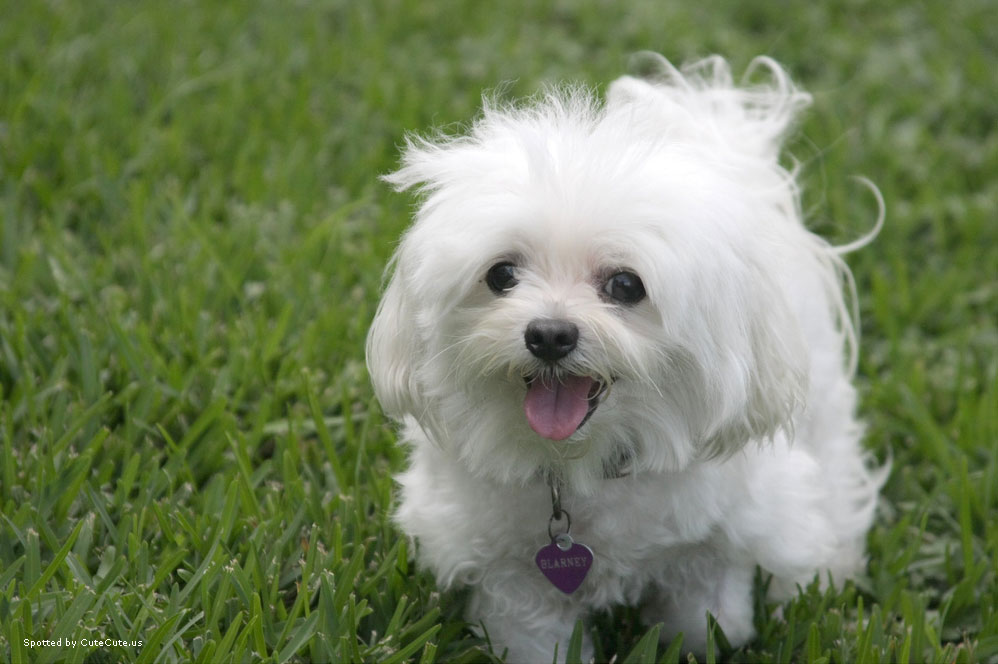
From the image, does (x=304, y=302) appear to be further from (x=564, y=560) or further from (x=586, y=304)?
(x=586, y=304)

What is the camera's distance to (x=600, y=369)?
7.50 ft

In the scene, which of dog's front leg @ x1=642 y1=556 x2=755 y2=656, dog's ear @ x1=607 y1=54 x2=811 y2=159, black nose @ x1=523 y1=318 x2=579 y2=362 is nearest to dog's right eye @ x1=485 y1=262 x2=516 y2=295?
black nose @ x1=523 y1=318 x2=579 y2=362

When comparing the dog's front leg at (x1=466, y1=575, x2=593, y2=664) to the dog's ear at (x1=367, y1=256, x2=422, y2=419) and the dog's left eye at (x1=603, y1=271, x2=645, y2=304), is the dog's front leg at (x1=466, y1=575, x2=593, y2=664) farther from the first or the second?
the dog's left eye at (x1=603, y1=271, x2=645, y2=304)

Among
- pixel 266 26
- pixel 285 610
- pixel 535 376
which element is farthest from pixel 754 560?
pixel 266 26

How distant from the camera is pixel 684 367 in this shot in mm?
2383

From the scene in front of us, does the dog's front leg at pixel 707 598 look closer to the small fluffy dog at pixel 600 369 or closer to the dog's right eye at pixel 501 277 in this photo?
the small fluffy dog at pixel 600 369

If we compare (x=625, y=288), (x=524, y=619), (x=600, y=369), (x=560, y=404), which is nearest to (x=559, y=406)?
(x=560, y=404)

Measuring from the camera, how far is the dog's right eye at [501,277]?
2.38 meters

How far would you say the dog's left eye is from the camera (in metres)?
2.33

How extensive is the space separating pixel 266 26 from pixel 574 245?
4.06m

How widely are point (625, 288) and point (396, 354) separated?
0.56 m

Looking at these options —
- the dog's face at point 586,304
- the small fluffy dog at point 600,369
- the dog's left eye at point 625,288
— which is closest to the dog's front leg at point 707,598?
the small fluffy dog at point 600,369

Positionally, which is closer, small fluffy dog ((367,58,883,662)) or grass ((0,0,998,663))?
small fluffy dog ((367,58,883,662))

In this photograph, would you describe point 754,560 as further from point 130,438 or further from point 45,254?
point 45,254
